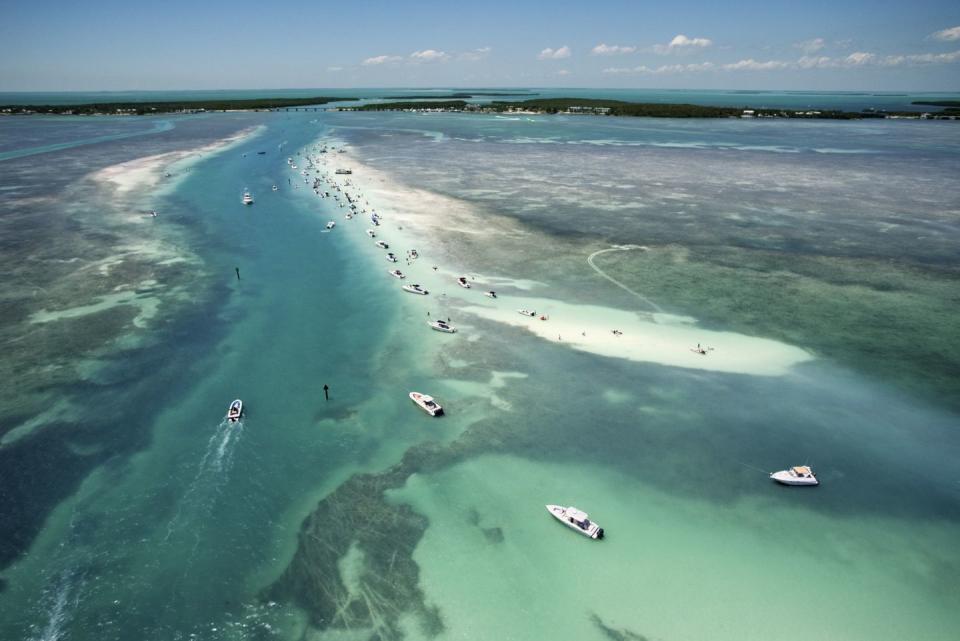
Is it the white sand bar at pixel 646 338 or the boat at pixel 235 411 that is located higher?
the white sand bar at pixel 646 338

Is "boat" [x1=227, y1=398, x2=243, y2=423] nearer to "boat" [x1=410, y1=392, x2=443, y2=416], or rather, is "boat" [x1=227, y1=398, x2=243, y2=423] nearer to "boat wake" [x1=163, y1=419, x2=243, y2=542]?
"boat wake" [x1=163, y1=419, x2=243, y2=542]

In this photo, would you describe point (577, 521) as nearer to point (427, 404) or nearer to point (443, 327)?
point (427, 404)

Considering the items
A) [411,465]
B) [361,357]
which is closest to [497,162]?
[361,357]

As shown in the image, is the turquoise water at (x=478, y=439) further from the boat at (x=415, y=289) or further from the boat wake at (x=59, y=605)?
the boat at (x=415, y=289)

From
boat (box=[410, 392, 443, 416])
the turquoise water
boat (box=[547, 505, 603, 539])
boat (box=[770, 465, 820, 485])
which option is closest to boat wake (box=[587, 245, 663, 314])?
the turquoise water

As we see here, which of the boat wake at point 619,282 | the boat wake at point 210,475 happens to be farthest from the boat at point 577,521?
the boat wake at point 619,282

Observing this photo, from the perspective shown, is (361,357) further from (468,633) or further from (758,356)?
(758,356)
